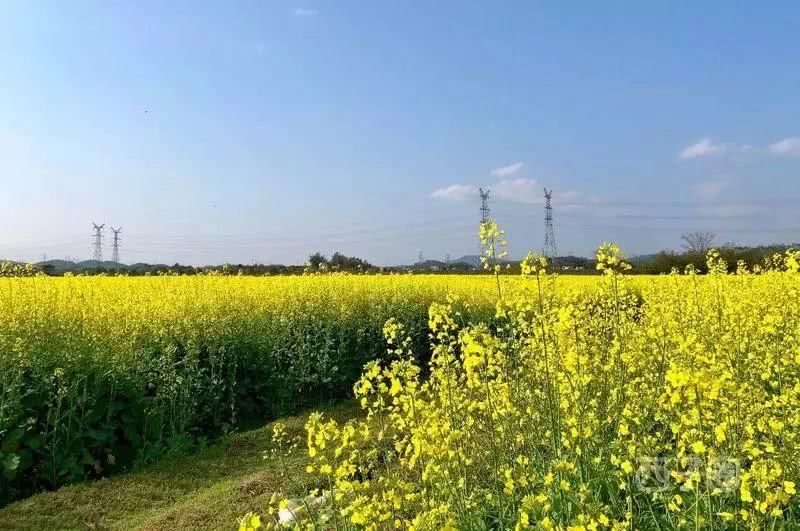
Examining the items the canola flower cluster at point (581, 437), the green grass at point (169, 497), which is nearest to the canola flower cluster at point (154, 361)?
the green grass at point (169, 497)

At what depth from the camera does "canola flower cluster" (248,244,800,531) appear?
2.79 metres

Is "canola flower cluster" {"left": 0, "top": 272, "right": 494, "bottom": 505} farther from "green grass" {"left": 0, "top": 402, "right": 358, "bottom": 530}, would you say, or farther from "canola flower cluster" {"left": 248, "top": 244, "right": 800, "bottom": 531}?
"canola flower cluster" {"left": 248, "top": 244, "right": 800, "bottom": 531}

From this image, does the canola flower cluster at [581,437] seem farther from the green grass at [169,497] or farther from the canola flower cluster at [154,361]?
the canola flower cluster at [154,361]

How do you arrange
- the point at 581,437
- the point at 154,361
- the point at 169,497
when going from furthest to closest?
the point at 154,361 < the point at 169,497 < the point at 581,437

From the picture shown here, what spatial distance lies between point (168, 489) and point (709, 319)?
207 inches

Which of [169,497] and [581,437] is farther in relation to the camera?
[169,497]

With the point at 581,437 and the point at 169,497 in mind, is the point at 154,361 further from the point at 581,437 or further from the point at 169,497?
the point at 581,437

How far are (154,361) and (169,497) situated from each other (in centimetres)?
204

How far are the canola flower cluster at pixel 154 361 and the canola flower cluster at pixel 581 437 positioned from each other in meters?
3.00

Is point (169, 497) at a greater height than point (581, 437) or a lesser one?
lesser

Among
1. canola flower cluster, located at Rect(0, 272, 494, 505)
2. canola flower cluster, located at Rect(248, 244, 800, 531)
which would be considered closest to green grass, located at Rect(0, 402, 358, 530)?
canola flower cluster, located at Rect(0, 272, 494, 505)

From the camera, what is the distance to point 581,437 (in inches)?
134

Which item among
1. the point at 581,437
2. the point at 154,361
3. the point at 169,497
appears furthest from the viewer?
the point at 154,361

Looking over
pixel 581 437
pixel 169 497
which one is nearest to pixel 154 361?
pixel 169 497
